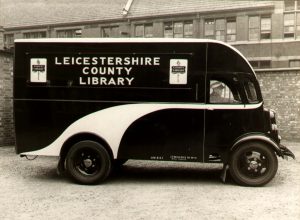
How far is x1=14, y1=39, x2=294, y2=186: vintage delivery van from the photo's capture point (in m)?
8.92

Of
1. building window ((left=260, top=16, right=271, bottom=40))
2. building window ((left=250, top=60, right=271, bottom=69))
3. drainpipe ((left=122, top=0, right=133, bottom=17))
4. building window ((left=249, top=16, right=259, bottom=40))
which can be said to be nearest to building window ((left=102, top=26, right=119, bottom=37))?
drainpipe ((left=122, top=0, right=133, bottom=17))

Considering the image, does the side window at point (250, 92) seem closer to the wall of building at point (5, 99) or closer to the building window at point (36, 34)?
the wall of building at point (5, 99)

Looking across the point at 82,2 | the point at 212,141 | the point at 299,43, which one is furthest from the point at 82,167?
the point at 82,2

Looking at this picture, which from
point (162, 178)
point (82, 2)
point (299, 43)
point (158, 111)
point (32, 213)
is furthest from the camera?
point (82, 2)

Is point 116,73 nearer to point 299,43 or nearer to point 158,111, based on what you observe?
point 158,111

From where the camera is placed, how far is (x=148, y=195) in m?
8.12

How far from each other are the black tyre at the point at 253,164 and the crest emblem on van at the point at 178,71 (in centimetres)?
164

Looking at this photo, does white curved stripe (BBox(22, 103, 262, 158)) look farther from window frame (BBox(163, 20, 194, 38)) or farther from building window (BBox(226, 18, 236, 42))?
window frame (BBox(163, 20, 194, 38))

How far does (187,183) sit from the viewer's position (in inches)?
364

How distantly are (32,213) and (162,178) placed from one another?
3538 millimetres

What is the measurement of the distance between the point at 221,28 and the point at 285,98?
737 inches

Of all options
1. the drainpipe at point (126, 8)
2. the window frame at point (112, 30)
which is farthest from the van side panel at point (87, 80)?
the window frame at point (112, 30)

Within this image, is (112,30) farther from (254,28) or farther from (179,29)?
(254,28)

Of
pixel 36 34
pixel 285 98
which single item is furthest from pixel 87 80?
pixel 36 34
